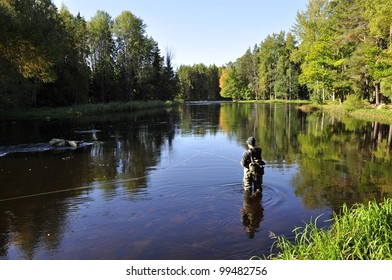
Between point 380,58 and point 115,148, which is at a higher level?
point 380,58

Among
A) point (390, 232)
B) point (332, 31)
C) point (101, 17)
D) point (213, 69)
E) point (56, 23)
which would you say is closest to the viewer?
point (390, 232)

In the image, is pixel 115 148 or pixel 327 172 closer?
pixel 327 172

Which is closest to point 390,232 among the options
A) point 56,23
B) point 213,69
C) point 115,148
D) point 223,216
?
point 223,216

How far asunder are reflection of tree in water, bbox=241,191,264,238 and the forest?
35.2 ft

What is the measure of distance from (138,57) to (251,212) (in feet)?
204

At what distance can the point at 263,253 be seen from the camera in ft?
22.3

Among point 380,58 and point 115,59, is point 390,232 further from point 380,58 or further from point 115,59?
point 115,59

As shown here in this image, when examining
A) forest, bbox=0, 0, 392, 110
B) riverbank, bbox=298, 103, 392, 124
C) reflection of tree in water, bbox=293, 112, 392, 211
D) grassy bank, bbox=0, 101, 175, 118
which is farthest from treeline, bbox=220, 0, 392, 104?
grassy bank, bbox=0, 101, 175, 118

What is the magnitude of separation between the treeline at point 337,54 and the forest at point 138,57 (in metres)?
0.14

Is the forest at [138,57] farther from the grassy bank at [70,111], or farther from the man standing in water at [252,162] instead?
the man standing in water at [252,162]

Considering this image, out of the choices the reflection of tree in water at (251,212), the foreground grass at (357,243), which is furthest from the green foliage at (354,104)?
the foreground grass at (357,243)

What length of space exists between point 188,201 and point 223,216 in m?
1.60
